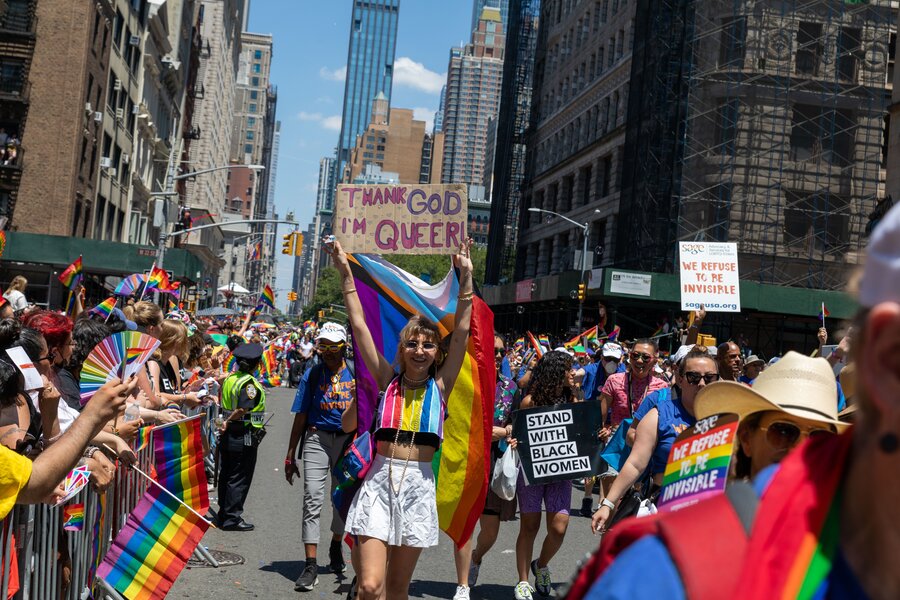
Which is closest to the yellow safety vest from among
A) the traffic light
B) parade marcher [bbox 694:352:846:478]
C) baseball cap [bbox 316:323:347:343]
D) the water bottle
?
baseball cap [bbox 316:323:347:343]

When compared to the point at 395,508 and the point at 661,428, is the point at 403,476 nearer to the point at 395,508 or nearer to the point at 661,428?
the point at 395,508

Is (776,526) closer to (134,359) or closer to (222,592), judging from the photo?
(134,359)

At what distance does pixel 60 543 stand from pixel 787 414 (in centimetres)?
432

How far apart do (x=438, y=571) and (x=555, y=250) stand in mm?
61314

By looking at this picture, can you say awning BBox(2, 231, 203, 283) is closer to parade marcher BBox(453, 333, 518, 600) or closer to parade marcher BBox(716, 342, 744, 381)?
parade marcher BBox(716, 342, 744, 381)

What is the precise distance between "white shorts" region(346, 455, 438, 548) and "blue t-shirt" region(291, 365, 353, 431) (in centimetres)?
302

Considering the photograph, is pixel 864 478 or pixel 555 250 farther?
pixel 555 250

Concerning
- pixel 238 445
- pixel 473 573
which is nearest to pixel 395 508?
pixel 473 573

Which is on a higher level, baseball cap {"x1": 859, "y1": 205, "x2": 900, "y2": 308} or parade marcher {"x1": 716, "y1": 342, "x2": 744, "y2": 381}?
baseball cap {"x1": 859, "y1": 205, "x2": 900, "y2": 308}

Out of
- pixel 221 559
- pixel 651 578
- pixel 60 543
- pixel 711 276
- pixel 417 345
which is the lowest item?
pixel 221 559

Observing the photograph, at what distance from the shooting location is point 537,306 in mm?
62938

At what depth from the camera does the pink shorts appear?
8.85 meters

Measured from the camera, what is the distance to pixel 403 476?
6113 millimetres

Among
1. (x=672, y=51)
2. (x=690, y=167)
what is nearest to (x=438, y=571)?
(x=690, y=167)
